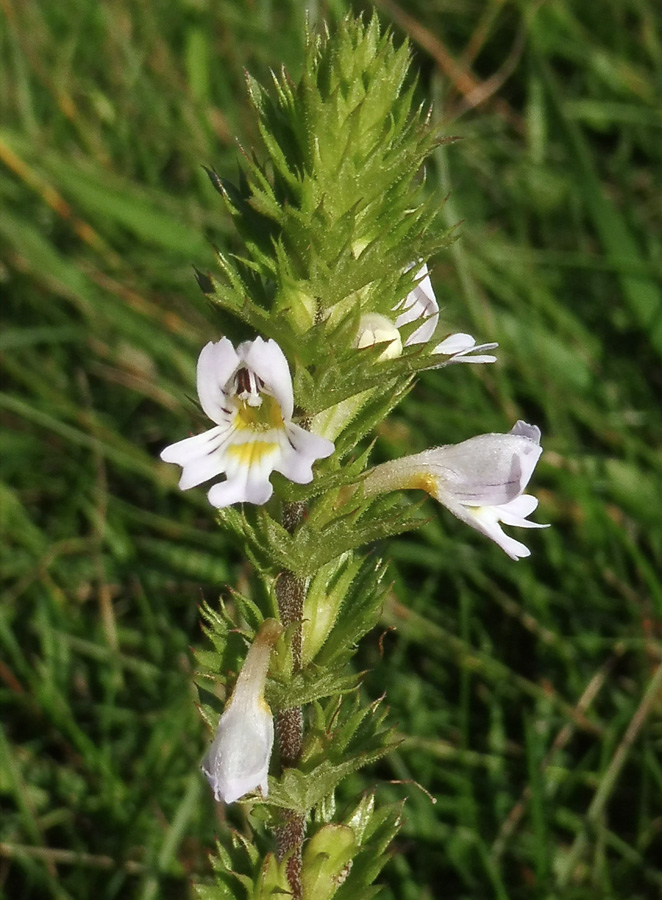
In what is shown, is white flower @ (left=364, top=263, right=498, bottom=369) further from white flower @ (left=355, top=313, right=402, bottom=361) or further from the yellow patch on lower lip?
the yellow patch on lower lip

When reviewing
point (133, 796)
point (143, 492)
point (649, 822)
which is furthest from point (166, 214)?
point (649, 822)

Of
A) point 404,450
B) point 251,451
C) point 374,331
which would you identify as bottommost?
point 251,451

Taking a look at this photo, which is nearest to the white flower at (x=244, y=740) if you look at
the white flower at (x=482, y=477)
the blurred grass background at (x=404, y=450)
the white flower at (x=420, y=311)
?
the white flower at (x=482, y=477)

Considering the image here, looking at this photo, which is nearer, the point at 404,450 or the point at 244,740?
the point at 244,740

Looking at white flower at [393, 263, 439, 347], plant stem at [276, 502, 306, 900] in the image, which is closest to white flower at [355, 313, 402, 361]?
white flower at [393, 263, 439, 347]

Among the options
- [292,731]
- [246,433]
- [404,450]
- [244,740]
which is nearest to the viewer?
[244,740]

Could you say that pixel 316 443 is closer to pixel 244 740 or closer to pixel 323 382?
pixel 323 382

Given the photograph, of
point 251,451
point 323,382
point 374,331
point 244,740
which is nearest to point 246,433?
point 251,451
